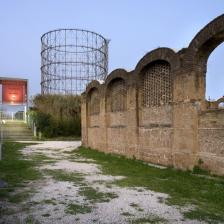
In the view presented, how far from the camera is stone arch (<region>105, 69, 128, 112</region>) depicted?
645 inches

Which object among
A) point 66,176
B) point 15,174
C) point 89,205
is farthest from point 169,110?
point 89,205

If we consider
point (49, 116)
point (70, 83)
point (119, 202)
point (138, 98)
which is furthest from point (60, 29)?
point (119, 202)

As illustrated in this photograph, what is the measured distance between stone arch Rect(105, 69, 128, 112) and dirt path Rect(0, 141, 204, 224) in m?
7.02

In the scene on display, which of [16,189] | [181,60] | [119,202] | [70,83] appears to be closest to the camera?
[119,202]

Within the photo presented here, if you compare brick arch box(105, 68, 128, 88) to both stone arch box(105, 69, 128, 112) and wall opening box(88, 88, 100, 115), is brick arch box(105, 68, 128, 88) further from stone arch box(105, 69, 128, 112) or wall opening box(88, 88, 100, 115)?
wall opening box(88, 88, 100, 115)

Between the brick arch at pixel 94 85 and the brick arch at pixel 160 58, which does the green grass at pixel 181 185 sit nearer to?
the brick arch at pixel 160 58

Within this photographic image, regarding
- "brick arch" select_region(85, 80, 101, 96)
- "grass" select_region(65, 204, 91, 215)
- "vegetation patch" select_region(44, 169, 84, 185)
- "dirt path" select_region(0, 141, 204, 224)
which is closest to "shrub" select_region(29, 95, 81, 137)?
"brick arch" select_region(85, 80, 101, 96)

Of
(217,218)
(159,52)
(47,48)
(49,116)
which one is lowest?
(217,218)

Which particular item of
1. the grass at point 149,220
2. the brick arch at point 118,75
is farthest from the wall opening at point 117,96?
the grass at point 149,220

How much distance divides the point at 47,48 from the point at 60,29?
2.32m

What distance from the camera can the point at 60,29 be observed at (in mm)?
34750

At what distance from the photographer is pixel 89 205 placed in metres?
6.85

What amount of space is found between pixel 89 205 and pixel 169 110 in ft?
20.7

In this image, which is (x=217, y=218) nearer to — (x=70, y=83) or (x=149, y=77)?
(x=149, y=77)
